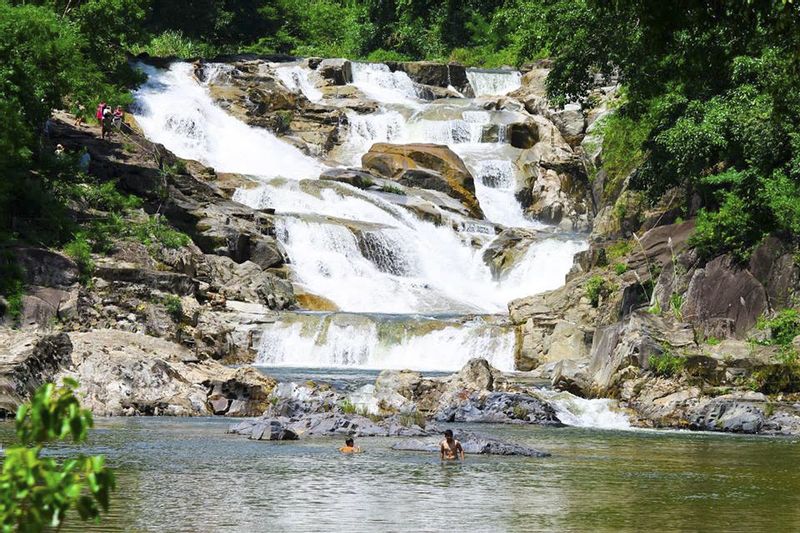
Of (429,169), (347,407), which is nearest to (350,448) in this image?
(347,407)

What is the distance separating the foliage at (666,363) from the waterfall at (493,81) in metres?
38.8

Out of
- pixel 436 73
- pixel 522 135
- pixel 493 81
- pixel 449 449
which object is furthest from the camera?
pixel 493 81

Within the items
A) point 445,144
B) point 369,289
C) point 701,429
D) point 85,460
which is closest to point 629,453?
point 701,429

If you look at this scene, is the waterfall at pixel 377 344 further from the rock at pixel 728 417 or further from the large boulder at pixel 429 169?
the large boulder at pixel 429 169

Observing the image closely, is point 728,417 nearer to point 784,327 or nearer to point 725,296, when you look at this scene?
point 784,327

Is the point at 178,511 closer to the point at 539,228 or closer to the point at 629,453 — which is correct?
the point at 629,453

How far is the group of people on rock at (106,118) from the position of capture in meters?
43.2

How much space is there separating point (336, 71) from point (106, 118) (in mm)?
21259

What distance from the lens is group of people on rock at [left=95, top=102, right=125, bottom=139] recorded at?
142 feet

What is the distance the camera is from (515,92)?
2443 inches

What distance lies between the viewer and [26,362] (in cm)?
2441

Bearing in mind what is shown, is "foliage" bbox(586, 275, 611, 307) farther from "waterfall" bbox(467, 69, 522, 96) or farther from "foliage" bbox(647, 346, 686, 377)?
"waterfall" bbox(467, 69, 522, 96)

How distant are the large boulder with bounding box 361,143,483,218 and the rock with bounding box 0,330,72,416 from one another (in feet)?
87.8

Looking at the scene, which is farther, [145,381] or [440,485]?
[145,381]
